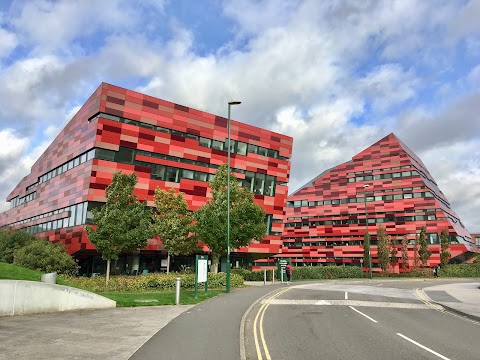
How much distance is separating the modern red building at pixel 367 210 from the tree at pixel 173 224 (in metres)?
45.6

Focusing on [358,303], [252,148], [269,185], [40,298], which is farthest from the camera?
[269,185]

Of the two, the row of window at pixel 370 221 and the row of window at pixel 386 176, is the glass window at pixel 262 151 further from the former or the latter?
the row of window at pixel 386 176

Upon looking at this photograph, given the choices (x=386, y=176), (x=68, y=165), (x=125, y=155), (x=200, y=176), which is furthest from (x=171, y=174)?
(x=386, y=176)

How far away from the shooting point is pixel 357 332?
1077cm

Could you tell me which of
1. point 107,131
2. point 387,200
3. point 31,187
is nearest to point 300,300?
point 107,131

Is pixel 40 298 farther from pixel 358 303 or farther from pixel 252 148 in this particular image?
pixel 252 148

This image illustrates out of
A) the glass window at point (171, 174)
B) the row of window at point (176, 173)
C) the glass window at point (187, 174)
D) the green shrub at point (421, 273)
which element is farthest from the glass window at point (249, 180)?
the green shrub at point (421, 273)

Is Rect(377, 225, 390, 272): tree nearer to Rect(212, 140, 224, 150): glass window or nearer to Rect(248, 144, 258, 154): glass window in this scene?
Rect(248, 144, 258, 154): glass window

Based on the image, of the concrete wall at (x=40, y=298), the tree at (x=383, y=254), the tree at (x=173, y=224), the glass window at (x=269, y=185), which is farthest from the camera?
the tree at (x=383, y=254)

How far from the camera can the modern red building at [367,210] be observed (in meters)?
69.8

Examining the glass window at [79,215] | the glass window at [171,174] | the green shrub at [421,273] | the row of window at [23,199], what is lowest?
the green shrub at [421,273]

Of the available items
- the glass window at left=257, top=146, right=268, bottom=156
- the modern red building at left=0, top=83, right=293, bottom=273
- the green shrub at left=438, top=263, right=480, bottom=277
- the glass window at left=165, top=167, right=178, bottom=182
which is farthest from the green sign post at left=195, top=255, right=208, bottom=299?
the green shrub at left=438, top=263, right=480, bottom=277

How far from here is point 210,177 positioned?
44062 mm

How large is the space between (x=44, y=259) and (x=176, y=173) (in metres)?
15.7
